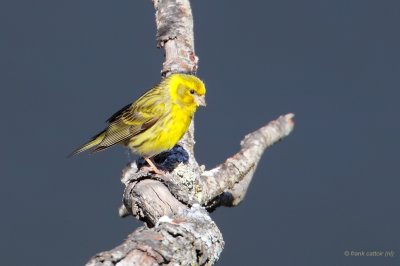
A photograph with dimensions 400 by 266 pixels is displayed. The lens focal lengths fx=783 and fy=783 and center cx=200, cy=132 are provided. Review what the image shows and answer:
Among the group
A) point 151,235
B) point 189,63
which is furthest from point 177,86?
point 151,235

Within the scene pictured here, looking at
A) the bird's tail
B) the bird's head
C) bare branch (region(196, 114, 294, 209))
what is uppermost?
Result: the bird's head

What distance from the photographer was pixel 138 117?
12.4 ft

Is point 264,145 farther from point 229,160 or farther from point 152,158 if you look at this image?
point 152,158

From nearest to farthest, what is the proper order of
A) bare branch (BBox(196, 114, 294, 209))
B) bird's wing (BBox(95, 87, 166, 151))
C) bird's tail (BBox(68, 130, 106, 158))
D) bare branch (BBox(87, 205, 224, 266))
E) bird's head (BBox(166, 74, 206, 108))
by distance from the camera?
bare branch (BBox(87, 205, 224, 266)) < bare branch (BBox(196, 114, 294, 209)) < bird's head (BBox(166, 74, 206, 108)) < bird's wing (BBox(95, 87, 166, 151)) < bird's tail (BBox(68, 130, 106, 158))

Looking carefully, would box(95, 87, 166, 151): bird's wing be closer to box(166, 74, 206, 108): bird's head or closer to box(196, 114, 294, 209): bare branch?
box(166, 74, 206, 108): bird's head

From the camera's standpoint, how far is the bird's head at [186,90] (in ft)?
11.9

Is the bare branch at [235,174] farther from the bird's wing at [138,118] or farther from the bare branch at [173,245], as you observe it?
the bare branch at [173,245]

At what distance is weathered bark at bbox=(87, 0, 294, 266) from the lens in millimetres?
2102

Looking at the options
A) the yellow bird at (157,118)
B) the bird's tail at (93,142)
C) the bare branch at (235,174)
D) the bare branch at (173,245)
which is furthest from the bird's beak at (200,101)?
the bare branch at (173,245)

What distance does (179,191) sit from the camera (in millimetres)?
2656

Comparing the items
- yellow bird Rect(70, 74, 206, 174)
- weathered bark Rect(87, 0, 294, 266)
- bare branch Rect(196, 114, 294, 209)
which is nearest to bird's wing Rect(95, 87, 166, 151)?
yellow bird Rect(70, 74, 206, 174)

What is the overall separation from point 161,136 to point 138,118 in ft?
0.89

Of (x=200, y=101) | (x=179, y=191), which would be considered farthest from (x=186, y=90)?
(x=179, y=191)

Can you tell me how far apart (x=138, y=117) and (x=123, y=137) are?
13 cm
